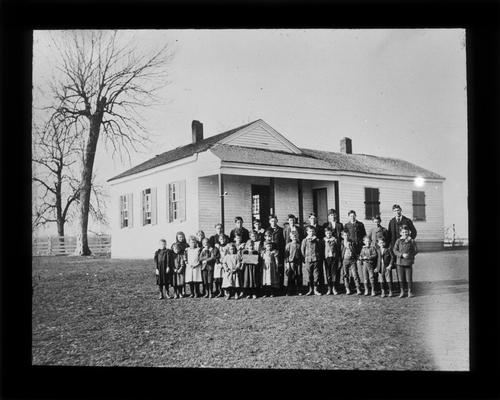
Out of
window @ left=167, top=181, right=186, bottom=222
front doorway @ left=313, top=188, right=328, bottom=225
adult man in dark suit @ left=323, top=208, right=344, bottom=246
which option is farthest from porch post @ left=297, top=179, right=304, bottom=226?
window @ left=167, top=181, right=186, bottom=222

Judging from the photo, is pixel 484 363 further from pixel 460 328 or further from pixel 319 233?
pixel 319 233

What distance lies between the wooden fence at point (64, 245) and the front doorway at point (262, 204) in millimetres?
1579

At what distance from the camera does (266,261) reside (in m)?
4.59

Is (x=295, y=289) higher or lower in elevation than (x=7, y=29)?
lower

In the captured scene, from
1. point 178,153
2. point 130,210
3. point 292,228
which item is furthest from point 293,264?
point 130,210

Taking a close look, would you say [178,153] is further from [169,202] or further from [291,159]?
[291,159]

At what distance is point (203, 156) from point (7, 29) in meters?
2.30

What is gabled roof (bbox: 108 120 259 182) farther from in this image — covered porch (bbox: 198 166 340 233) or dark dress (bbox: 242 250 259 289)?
dark dress (bbox: 242 250 259 289)

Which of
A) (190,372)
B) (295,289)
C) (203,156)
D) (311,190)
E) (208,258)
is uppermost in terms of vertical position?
(203,156)

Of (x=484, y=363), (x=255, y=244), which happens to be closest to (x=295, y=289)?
(x=255, y=244)

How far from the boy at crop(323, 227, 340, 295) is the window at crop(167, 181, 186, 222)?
1.45m

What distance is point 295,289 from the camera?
4.54 metres

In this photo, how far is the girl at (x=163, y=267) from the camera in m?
4.48

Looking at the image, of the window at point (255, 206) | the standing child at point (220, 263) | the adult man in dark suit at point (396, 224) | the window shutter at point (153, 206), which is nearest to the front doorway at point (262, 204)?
the window at point (255, 206)
